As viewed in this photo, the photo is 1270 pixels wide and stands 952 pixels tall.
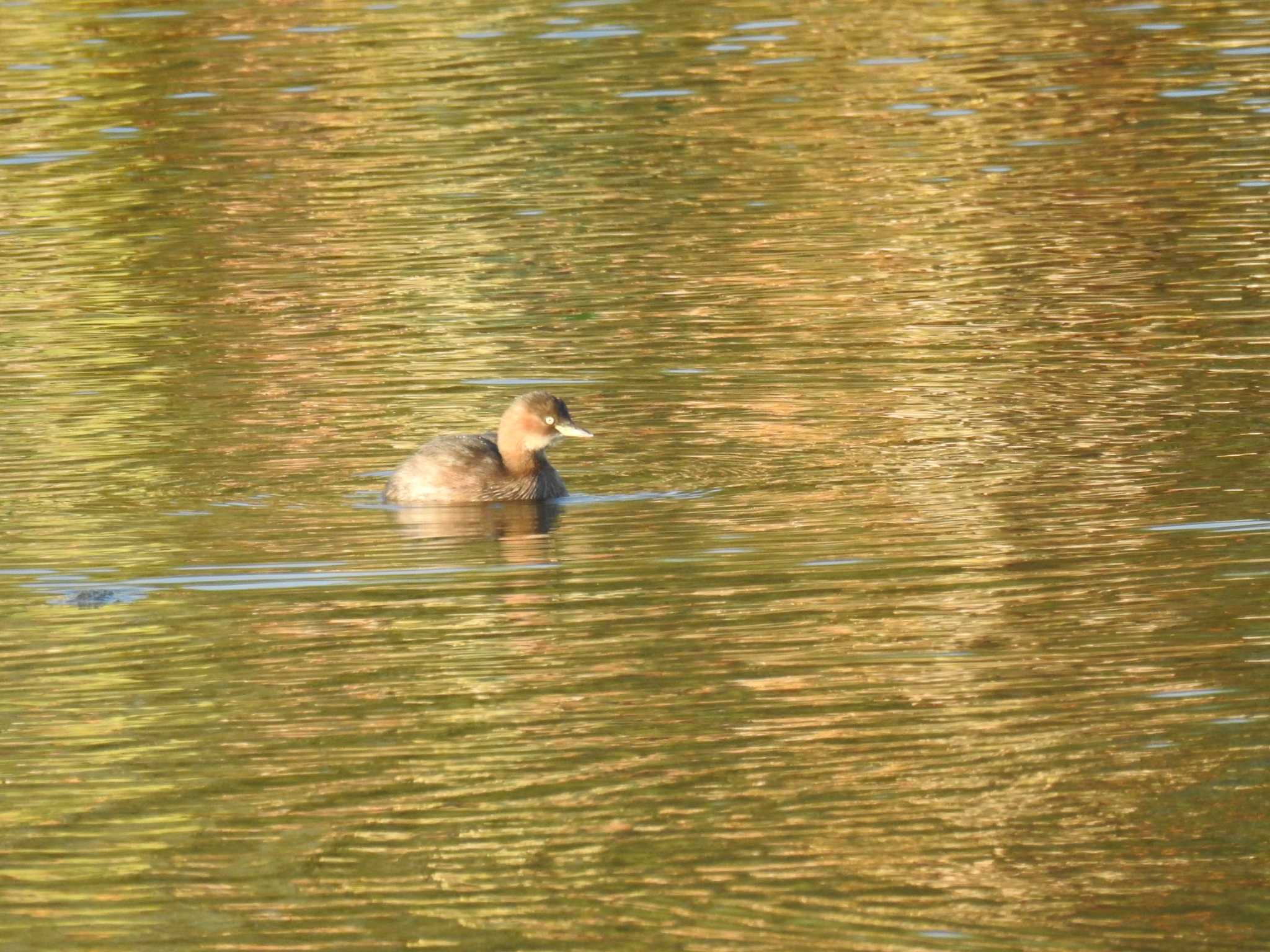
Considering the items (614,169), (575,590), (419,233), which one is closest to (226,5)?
(614,169)

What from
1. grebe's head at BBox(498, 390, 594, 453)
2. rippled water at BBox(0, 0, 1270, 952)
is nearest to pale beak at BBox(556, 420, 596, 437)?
grebe's head at BBox(498, 390, 594, 453)

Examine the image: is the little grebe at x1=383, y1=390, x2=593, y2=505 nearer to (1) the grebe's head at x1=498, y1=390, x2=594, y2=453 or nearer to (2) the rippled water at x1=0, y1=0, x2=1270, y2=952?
(1) the grebe's head at x1=498, y1=390, x2=594, y2=453

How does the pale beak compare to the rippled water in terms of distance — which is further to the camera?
the pale beak

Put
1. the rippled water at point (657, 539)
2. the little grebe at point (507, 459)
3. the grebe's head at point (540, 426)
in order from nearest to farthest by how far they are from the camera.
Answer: the rippled water at point (657, 539) → the little grebe at point (507, 459) → the grebe's head at point (540, 426)

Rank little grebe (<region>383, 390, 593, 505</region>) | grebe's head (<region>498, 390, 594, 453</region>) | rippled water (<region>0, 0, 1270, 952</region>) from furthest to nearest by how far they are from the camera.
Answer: grebe's head (<region>498, 390, 594, 453</region>) < little grebe (<region>383, 390, 593, 505</region>) < rippled water (<region>0, 0, 1270, 952</region>)

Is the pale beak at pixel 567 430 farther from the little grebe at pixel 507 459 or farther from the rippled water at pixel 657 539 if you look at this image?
the rippled water at pixel 657 539

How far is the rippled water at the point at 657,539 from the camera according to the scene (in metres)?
6.91

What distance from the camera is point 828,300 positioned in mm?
14969

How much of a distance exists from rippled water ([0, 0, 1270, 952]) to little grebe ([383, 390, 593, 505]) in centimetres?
13

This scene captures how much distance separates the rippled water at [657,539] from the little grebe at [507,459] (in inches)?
5.0

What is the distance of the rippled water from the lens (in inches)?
272

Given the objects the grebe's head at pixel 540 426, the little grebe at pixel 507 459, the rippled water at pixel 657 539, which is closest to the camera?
the rippled water at pixel 657 539

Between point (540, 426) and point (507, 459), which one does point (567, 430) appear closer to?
point (540, 426)

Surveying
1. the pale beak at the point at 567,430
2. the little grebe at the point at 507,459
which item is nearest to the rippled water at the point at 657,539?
the little grebe at the point at 507,459
